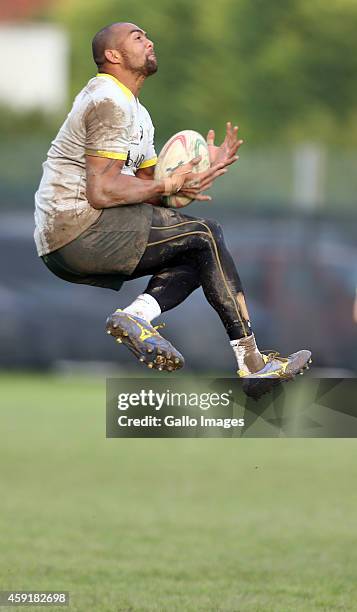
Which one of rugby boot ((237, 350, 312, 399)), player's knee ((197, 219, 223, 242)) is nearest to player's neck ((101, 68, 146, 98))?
player's knee ((197, 219, 223, 242))

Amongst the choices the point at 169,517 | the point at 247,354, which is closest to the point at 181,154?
the point at 247,354

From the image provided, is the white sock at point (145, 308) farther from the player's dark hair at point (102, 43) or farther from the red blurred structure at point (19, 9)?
the red blurred structure at point (19, 9)

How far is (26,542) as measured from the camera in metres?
14.5

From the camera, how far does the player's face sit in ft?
29.3

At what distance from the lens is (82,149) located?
8.88 metres

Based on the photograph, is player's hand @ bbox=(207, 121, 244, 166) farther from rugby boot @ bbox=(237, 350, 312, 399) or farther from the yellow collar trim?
rugby boot @ bbox=(237, 350, 312, 399)

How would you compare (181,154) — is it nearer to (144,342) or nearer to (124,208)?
(124,208)

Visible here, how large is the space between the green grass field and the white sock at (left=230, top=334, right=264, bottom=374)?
107 inches

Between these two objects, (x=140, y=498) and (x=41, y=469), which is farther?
(x=41, y=469)

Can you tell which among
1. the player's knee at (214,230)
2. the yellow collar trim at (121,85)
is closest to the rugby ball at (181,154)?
the player's knee at (214,230)

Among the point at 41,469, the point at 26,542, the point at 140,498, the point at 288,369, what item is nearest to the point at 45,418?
the point at 41,469

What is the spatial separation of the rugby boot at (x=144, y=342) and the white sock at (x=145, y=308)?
8 cm

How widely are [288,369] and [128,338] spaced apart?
99 cm

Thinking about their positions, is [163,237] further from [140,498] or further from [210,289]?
[140,498]
